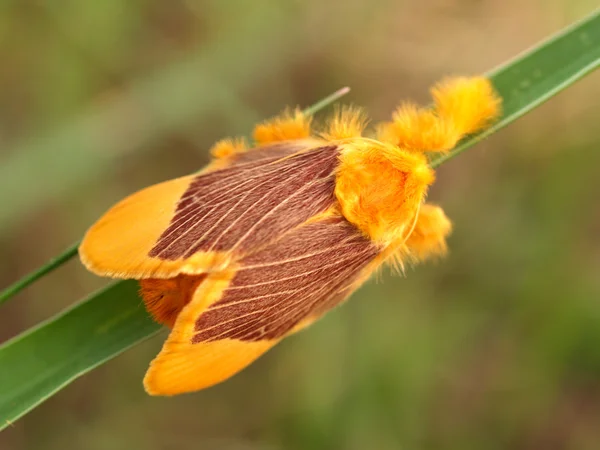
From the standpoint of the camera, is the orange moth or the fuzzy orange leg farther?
the fuzzy orange leg

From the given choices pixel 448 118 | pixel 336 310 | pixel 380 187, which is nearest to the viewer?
pixel 380 187

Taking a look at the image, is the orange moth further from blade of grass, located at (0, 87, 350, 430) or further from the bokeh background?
the bokeh background

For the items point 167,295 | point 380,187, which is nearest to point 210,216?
point 167,295

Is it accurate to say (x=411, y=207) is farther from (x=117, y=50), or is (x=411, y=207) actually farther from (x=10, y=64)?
(x=10, y=64)

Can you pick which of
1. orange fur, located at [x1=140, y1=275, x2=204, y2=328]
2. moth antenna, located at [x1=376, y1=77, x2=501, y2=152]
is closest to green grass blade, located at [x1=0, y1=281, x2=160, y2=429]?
orange fur, located at [x1=140, y1=275, x2=204, y2=328]

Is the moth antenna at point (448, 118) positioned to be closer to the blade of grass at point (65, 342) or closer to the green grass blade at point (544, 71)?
the green grass blade at point (544, 71)

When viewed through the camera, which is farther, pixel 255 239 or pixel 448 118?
pixel 448 118

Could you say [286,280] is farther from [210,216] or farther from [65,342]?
[65,342]
